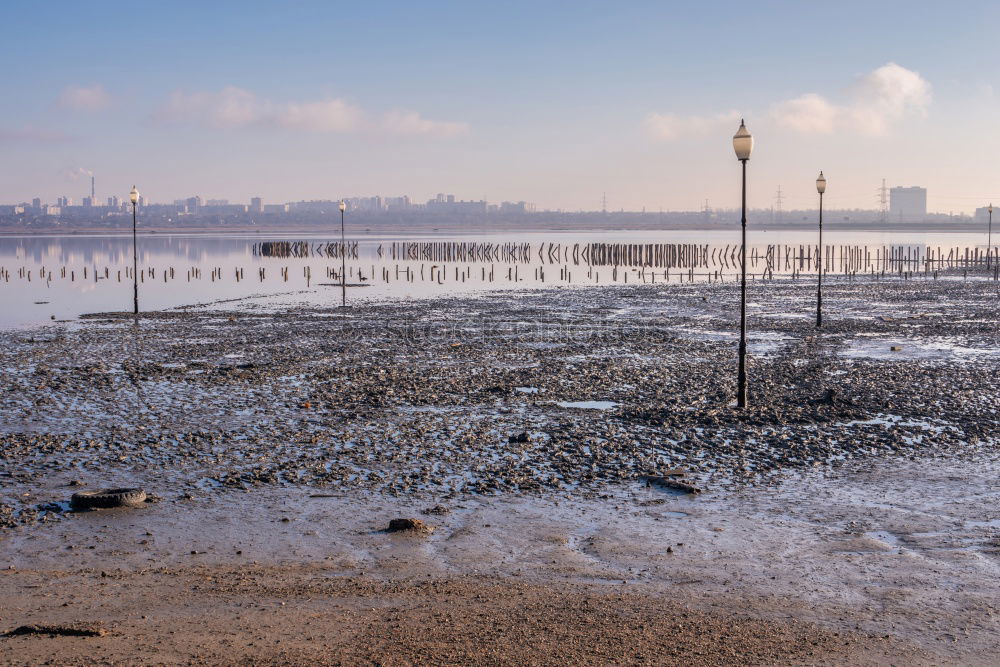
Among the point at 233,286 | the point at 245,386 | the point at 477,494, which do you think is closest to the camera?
the point at 477,494

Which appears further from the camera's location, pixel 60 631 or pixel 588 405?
pixel 588 405

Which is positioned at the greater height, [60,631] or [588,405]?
[588,405]

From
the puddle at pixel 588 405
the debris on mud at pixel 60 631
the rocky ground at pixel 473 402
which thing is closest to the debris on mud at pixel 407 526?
the rocky ground at pixel 473 402

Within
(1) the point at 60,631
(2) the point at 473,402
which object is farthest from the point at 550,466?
(1) the point at 60,631

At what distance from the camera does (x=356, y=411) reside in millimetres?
15719

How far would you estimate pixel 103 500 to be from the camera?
10.4 meters

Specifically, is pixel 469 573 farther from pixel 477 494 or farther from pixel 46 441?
pixel 46 441

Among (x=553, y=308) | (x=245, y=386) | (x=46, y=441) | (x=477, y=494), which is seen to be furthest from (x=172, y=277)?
(x=477, y=494)

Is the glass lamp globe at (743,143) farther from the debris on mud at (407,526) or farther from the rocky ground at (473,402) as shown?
the debris on mud at (407,526)

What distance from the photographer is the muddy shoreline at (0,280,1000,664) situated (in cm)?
850

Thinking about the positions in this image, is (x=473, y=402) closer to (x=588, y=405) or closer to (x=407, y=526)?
(x=588, y=405)

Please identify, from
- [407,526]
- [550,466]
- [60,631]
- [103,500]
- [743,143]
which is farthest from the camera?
[743,143]

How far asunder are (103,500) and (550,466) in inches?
210

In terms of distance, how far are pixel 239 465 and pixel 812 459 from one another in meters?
7.53
